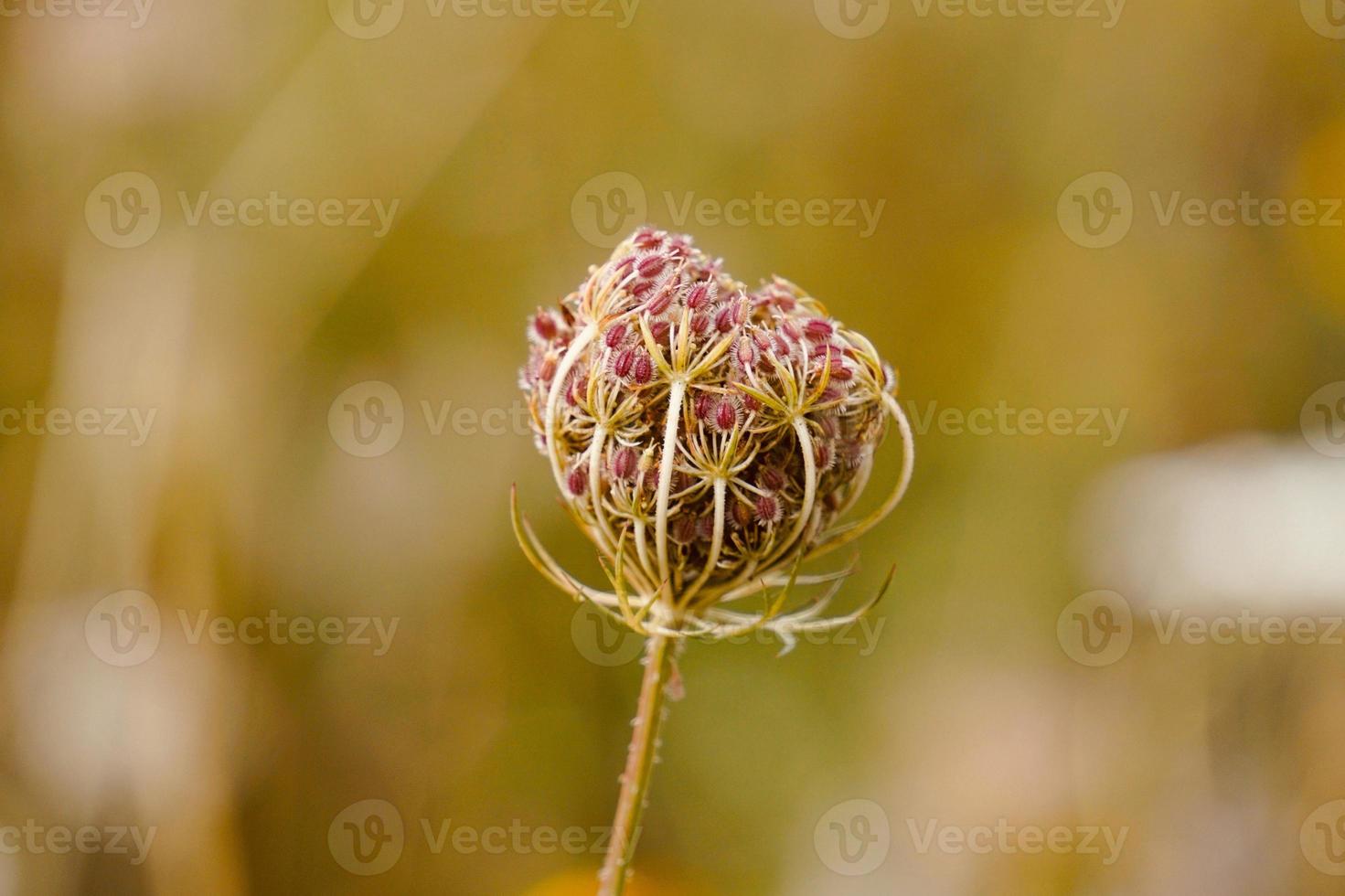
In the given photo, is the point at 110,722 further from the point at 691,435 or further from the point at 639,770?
the point at 691,435

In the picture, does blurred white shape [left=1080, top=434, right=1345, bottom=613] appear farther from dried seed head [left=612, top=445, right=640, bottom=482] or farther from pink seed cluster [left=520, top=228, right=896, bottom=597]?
dried seed head [left=612, top=445, right=640, bottom=482]

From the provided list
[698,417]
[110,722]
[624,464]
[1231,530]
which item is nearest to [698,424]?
[698,417]

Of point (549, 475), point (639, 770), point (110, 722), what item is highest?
point (549, 475)

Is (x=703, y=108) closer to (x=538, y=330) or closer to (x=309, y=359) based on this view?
(x=309, y=359)

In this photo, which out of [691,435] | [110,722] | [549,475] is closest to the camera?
[691,435]

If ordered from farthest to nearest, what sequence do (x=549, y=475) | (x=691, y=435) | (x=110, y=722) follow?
(x=549, y=475) → (x=110, y=722) → (x=691, y=435)

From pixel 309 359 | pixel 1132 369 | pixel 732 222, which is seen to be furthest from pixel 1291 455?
pixel 309 359

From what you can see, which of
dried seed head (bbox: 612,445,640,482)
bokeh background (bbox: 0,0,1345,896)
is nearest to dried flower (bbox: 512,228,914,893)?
dried seed head (bbox: 612,445,640,482)
